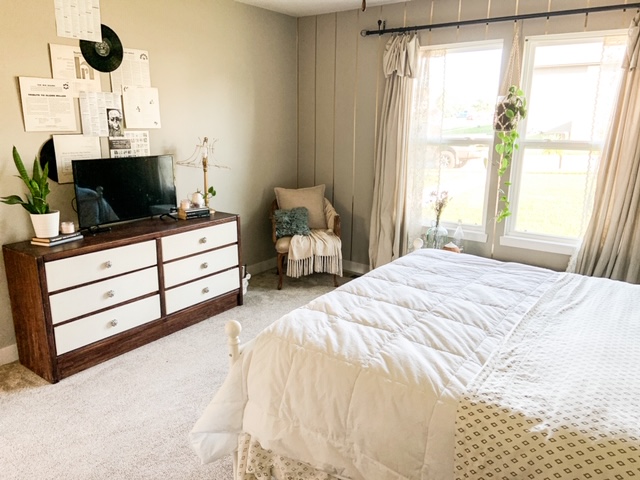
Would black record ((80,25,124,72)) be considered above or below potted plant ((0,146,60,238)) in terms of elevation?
above

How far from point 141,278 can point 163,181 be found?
32.8 inches

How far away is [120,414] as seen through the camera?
95.4 inches

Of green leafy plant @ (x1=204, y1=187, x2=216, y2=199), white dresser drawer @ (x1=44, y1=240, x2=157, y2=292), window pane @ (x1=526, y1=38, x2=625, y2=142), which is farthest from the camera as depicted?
green leafy plant @ (x1=204, y1=187, x2=216, y2=199)

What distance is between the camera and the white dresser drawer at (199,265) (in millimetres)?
3293

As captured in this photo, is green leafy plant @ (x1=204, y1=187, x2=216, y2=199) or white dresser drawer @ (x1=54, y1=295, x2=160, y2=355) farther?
green leafy plant @ (x1=204, y1=187, x2=216, y2=199)

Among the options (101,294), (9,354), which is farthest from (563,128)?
(9,354)

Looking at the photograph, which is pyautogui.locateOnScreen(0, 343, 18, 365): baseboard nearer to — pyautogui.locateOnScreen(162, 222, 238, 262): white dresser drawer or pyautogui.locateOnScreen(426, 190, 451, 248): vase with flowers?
pyautogui.locateOnScreen(162, 222, 238, 262): white dresser drawer

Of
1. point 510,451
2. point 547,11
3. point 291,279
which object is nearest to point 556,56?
point 547,11

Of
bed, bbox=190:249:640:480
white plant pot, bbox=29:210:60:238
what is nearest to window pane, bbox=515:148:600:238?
bed, bbox=190:249:640:480

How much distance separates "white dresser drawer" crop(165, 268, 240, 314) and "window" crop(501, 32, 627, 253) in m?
2.32

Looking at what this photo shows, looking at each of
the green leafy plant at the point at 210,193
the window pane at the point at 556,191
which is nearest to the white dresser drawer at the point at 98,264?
the green leafy plant at the point at 210,193

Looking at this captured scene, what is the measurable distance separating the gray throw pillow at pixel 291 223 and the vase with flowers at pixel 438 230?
3.64 feet

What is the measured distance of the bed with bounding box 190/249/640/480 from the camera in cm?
127

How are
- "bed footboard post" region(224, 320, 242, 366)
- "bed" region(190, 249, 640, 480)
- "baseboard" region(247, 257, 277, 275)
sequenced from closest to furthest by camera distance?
"bed" region(190, 249, 640, 480) → "bed footboard post" region(224, 320, 242, 366) → "baseboard" region(247, 257, 277, 275)
